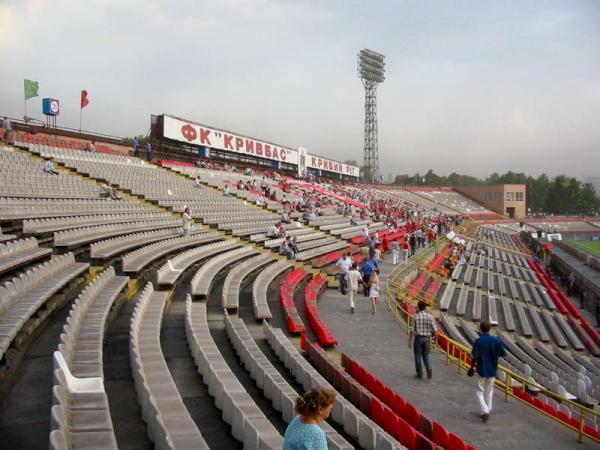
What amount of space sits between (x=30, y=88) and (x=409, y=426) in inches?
997

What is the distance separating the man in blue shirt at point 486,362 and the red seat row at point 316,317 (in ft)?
9.42

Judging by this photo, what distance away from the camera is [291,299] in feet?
34.5

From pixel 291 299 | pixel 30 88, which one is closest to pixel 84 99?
pixel 30 88

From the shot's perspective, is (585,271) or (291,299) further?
(585,271)

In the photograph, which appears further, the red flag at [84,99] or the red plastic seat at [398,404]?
the red flag at [84,99]

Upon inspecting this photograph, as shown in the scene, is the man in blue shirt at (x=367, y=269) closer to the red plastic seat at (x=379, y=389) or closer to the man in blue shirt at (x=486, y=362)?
the man in blue shirt at (x=486, y=362)

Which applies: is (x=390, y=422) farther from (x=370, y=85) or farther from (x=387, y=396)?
(x=370, y=85)

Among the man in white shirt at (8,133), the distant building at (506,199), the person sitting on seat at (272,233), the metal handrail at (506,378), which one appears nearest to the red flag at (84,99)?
the man in white shirt at (8,133)

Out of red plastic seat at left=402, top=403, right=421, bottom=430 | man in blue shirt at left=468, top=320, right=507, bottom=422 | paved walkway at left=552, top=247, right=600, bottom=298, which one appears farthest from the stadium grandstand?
paved walkway at left=552, top=247, right=600, bottom=298

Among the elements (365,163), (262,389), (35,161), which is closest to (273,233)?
(35,161)

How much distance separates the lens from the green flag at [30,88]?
77.4ft

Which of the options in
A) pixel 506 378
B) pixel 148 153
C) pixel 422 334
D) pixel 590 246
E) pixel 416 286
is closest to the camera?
pixel 506 378

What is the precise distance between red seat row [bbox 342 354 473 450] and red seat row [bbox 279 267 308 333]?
2696 mm

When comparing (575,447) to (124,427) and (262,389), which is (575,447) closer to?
(262,389)
